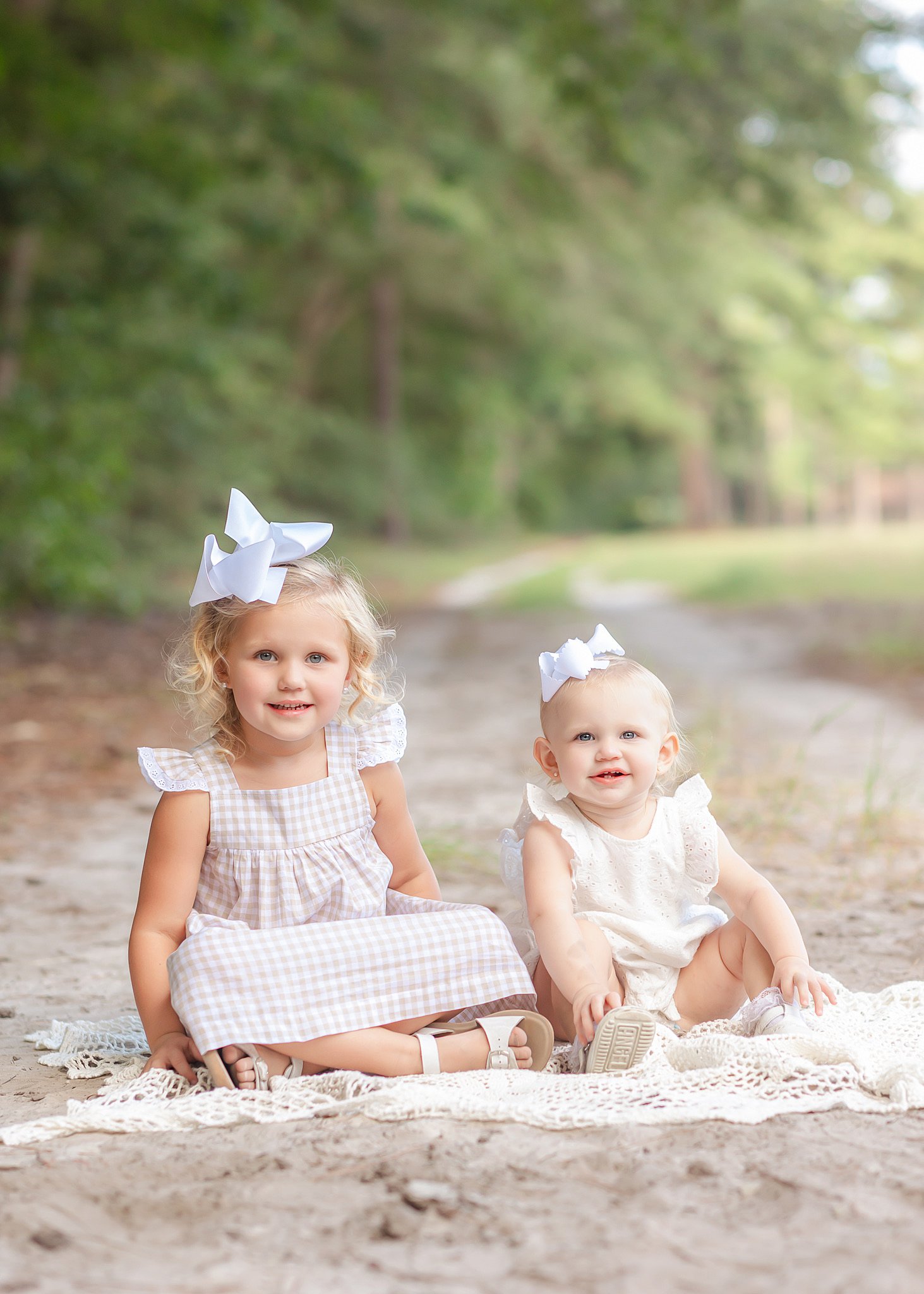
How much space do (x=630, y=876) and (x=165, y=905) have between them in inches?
36.8

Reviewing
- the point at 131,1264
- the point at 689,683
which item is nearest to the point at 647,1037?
the point at 131,1264

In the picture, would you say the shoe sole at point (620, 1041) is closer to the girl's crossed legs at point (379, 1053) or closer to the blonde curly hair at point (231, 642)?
the girl's crossed legs at point (379, 1053)

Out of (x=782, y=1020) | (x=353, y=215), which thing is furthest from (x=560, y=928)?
(x=353, y=215)

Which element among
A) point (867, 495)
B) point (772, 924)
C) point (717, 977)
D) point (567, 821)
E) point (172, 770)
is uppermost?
point (867, 495)

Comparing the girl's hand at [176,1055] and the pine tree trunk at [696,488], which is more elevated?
the pine tree trunk at [696,488]

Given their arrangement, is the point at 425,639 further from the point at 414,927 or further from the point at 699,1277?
the point at 699,1277

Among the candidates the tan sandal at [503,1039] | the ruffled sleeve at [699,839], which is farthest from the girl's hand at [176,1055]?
the ruffled sleeve at [699,839]

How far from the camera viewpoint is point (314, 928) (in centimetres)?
258

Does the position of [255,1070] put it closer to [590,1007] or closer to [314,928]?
[314,928]

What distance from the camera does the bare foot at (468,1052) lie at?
253 cm

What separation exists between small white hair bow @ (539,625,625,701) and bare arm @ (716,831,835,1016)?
45 centimetres

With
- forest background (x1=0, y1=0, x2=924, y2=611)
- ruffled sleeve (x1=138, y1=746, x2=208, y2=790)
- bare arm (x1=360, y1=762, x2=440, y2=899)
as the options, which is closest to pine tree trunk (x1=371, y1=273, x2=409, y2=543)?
forest background (x1=0, y1=0, x2=924, y2=611)

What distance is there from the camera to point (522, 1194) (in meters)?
1.97

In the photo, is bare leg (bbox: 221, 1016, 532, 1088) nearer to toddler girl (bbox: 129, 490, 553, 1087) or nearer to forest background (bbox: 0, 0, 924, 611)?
toddler girl (bbox: 129, 490, 553, 1087)
